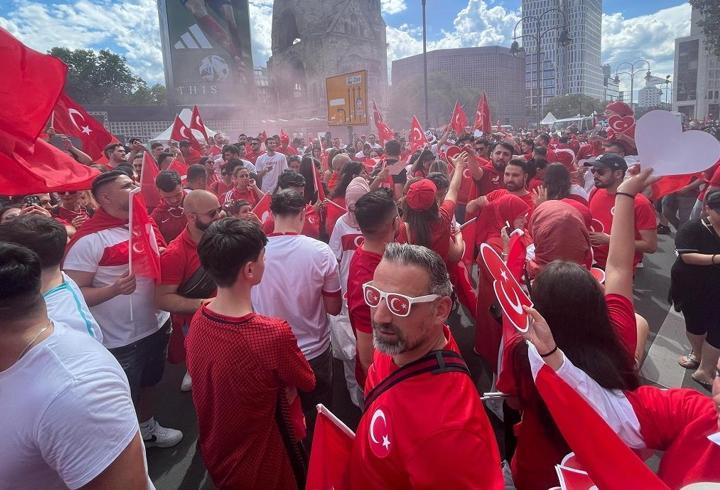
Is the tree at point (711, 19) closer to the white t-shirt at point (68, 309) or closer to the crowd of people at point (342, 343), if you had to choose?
the crowd of people at point (342, 343)

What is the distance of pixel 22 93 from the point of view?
2.23m

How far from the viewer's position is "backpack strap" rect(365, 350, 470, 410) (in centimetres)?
149

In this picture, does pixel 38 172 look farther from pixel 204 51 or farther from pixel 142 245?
pixel 204 51

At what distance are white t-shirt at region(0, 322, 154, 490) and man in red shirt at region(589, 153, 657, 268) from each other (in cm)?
365

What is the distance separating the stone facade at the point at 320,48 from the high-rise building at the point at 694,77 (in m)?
45.4

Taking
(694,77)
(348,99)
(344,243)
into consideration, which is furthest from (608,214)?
(694,77)

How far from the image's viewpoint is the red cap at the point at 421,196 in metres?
3.17

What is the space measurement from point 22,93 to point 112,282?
119 centimetres

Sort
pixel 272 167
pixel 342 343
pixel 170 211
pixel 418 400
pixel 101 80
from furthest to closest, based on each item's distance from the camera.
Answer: pixel 101 80, pixel 272 167, pixel 170 211, pixel 342 343, pixel 418 400

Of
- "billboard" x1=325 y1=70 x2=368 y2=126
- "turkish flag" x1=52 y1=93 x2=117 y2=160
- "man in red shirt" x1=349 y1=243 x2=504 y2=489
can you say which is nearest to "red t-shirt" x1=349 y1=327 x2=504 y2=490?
"man in red shirt" x1=349 y1=243 x2=504 y2=489

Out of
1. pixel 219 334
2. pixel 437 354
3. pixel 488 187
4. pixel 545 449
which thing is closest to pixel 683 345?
pixel 488 187

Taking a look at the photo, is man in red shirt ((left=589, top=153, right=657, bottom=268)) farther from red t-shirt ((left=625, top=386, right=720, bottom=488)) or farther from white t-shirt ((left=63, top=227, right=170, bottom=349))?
white t-shirt ((left=63, top=227, right=170, bottom=349))

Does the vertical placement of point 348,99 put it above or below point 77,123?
above

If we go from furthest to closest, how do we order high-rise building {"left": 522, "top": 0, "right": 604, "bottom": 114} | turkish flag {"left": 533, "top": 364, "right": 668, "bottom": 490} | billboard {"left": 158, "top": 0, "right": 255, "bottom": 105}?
high-rise building {"left": 522, "top": 0, "right": 604, "bottom": 114}
billboard {"left": 158, "top": 0, "right": 255, "bottom": 105}
turkish flag {"left": 533, "top": 364, "right": 668, "bottom": 490}
